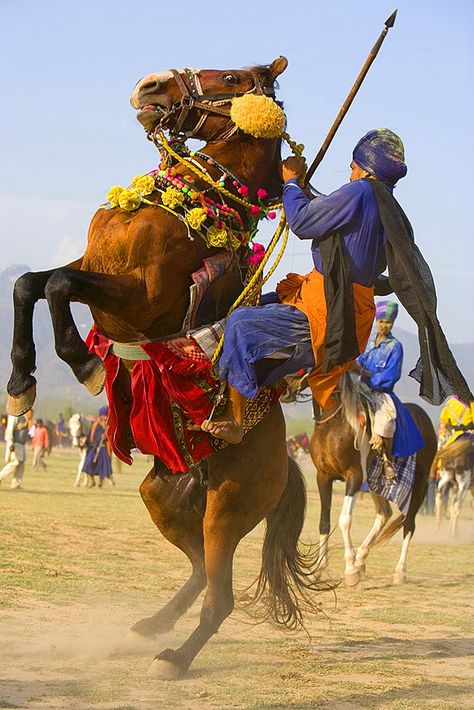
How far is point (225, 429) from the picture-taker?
5566 mm

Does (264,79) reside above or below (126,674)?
above

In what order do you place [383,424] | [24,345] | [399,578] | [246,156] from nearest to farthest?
[24,345] < [246,156] < [383,424] < [399,578]

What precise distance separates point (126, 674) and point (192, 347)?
1.78 metres

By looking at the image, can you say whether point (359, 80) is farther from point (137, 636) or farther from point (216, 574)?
point (137, 636)

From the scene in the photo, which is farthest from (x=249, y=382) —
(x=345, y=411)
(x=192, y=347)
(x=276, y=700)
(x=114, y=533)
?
(x=114, y=533)

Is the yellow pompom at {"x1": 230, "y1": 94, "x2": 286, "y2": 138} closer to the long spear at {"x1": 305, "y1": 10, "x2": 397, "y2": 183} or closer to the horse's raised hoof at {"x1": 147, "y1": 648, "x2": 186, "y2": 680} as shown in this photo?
the long spear at {"x1": 305, "y1": 10, "x2": 397, "y2": 183}

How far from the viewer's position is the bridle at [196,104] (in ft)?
19.6

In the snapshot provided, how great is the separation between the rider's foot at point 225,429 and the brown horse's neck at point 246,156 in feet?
4.35

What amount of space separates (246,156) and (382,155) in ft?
2.62

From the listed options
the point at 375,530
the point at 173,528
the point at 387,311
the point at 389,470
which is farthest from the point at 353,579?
the point at 173,528

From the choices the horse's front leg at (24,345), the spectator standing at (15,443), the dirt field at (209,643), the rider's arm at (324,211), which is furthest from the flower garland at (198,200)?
the spectator standing at (15,443)

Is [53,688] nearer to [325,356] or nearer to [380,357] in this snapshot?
[325,356]

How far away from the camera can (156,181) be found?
5.74 m

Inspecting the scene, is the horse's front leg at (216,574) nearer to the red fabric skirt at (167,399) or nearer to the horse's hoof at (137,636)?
the red fabric skirt at (167,399)
